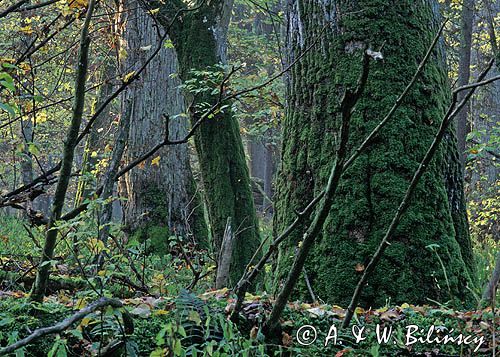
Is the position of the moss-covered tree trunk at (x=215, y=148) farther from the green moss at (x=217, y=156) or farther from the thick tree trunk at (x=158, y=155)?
the thick tree trunk at (x=158, y=155)

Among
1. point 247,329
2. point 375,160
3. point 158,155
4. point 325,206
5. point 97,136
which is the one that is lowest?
point 247,329

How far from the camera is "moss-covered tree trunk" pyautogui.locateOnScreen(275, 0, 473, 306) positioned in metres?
3.99

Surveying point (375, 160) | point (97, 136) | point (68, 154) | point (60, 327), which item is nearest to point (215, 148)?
point (375, 160)

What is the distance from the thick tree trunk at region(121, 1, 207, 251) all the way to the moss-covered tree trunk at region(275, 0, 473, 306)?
6429 millimetres

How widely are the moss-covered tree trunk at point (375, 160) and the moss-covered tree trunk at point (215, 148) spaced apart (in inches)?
132

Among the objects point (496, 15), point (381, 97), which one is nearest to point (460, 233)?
point (381, 97)

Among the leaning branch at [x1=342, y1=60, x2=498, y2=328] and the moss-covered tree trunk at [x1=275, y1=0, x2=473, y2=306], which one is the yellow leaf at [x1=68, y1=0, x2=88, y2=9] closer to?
the moss-covered tree trunk at [x1=275, y1=0, x2=473, y2=306]

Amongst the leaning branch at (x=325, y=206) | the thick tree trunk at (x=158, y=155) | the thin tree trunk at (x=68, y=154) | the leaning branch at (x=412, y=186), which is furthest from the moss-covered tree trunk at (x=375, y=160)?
the thick tree trunk at (x=158, y=155)

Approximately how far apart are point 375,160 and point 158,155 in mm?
7140

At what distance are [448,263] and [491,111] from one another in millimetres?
14465

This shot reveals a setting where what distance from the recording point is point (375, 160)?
4.17 meters

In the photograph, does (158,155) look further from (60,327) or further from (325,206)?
(60,327)

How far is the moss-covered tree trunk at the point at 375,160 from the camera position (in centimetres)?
399

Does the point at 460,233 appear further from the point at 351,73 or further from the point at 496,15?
the point at 496,15
